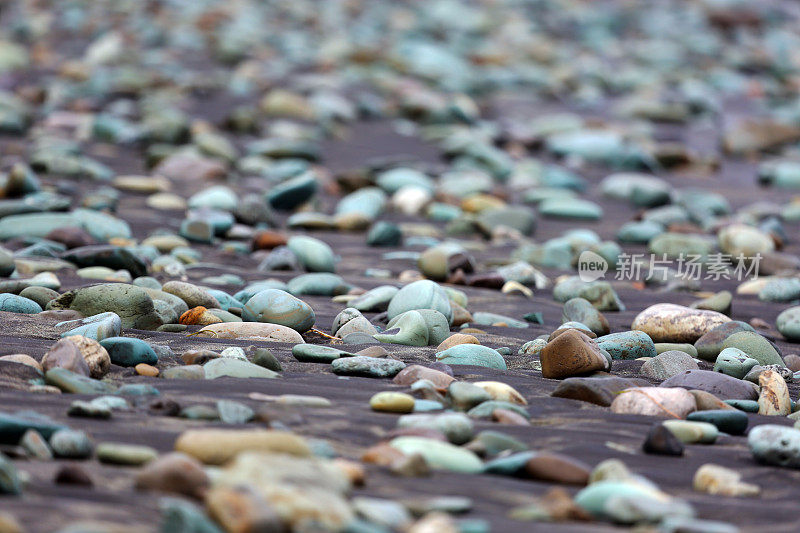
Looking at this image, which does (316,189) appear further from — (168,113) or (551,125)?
(551,125)

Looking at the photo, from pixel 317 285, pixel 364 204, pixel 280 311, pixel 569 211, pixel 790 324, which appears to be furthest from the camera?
pixel 569 211

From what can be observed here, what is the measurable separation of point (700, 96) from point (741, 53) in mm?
2739

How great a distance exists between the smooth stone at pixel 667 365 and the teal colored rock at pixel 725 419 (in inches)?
16.2

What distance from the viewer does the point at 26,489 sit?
1.61 meters

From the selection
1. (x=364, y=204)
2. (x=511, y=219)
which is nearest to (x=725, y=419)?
(x=511, y=219)

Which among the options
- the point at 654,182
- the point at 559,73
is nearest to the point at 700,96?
the point at 559,73

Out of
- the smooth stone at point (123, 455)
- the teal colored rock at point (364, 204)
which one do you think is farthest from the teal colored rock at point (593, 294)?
the smooth stone at point (123, 455)

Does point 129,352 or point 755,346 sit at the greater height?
point 755,346

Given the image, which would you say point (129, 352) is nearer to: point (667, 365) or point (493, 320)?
point (493, 320)

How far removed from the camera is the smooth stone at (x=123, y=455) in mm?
1773

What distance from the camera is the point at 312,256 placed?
4.02 m

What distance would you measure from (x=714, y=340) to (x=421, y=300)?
964mm

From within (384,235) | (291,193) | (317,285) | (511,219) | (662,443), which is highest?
(291,193)

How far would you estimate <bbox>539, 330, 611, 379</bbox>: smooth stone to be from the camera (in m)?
2.71
